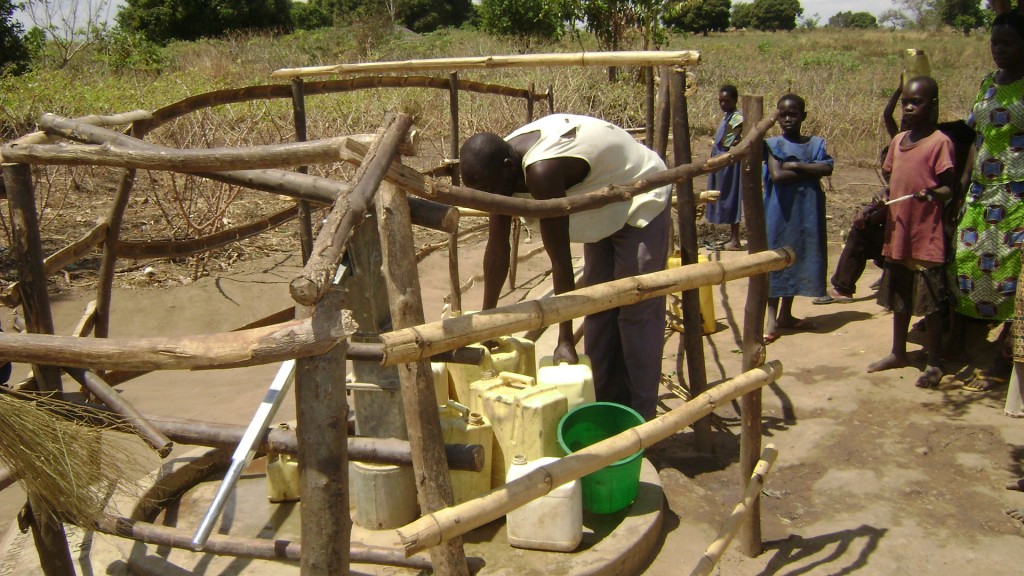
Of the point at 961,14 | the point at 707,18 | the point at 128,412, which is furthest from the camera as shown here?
the point at 707,18

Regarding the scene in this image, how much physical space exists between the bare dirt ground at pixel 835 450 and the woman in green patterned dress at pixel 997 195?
591 millimetres

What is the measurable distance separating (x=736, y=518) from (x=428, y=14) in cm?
3815

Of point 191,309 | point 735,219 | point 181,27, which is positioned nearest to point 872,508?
point 735,219

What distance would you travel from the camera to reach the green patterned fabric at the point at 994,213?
3.93m

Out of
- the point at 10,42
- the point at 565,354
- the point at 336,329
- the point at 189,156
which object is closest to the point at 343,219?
the point at 336,329

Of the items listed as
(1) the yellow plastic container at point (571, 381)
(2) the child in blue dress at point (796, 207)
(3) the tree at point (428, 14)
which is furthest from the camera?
(3) the tree at point (428, 14)

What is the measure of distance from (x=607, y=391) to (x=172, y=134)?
5269mm

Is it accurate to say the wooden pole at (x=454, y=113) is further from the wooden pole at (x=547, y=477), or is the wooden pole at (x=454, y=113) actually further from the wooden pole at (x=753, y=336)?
the wooden pole at (x=547, y=477)

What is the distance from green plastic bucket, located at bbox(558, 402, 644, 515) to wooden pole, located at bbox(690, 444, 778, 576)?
1.14 feet

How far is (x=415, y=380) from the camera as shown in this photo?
2.00m

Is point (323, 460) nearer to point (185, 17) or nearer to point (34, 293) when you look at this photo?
point (34, 293)

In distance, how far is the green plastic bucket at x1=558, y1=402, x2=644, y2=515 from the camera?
2814 mm

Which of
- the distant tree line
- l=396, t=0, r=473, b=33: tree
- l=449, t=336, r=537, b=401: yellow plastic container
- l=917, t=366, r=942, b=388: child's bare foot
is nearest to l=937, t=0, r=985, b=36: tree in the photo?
the distant tree line

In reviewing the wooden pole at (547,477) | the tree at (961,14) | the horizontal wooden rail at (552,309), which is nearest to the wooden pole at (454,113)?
the horizontal wooden rail at (552,309)
